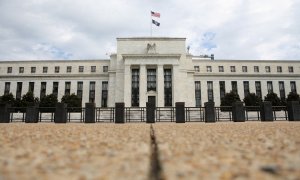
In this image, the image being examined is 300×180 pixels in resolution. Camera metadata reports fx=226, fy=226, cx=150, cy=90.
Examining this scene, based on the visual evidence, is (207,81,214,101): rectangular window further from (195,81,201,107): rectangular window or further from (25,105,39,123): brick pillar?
(25,105,39,123): brick pillar

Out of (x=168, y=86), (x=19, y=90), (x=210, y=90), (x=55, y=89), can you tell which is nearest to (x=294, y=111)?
(x=168, y=86)

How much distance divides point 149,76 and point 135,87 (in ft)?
12.6

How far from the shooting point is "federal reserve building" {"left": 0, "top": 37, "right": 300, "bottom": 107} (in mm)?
47188

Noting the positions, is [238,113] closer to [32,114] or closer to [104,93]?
[32,114]

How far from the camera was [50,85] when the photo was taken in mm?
55438

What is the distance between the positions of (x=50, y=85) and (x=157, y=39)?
2849 cm

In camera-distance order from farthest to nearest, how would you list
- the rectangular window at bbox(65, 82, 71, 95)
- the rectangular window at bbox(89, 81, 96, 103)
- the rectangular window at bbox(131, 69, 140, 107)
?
the rectangular window at bbox(65, 82, 71, 95), the rectangular window at bbox(89, 81, 96, 103), the rectangular window at bbox(131, 69, 140, 107)

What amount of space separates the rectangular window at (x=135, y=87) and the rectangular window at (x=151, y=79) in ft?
7.05

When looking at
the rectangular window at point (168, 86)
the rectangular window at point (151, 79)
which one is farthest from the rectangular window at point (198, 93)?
the rectangular window at point (151, 79)

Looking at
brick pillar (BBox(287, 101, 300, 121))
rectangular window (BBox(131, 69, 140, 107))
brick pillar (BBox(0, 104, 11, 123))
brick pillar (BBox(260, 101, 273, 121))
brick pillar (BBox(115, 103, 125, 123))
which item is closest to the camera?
brick pillar (BBox(115, 103, 125, 123))

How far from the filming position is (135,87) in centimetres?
4797

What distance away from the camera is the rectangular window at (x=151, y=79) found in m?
47.7

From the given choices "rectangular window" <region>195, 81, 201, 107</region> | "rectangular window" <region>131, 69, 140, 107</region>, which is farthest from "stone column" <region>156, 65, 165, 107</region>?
"rectangular window" <region>195, 81, 201, 107</region>

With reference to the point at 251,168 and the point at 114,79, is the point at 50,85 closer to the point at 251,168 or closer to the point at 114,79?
the point at 114,79
